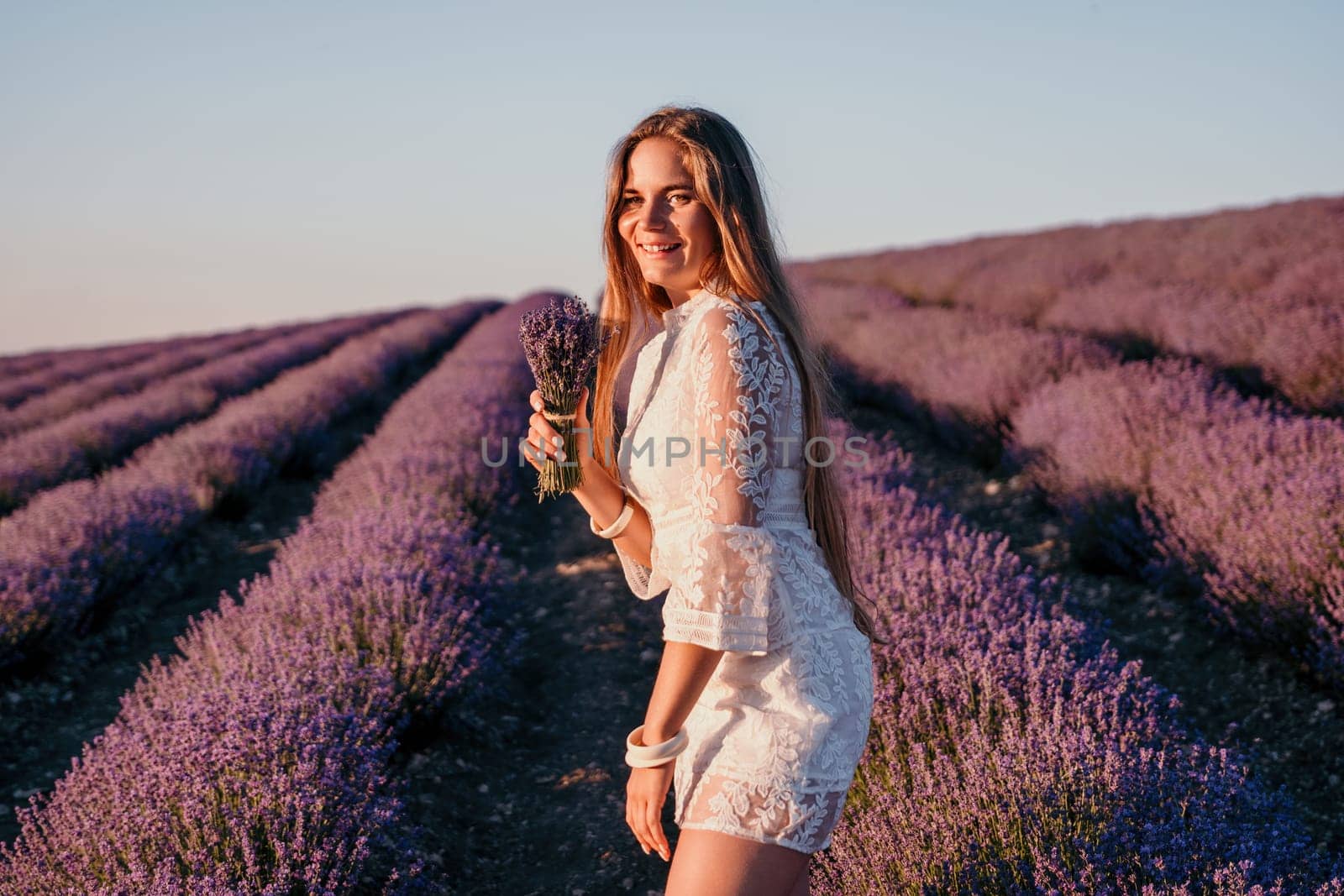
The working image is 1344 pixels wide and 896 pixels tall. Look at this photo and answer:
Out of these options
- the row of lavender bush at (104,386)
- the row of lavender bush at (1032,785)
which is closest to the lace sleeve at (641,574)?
the row of lavender bush at (1032,785)

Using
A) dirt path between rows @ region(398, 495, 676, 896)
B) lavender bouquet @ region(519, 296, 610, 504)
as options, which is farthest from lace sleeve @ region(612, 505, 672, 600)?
dirt path between rows @ region(398, 495, 676, 896)

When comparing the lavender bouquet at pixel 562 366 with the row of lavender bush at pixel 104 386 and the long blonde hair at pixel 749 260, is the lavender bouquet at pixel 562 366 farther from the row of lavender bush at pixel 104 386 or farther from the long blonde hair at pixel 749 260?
the row of lavender bush at pixel 104 386

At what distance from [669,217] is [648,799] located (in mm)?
906

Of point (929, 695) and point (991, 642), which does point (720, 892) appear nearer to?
point (929, 695)

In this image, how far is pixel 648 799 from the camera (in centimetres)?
132

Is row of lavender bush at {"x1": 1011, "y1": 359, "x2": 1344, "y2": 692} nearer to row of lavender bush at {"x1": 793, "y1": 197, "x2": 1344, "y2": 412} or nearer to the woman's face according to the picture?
row of lavender bush at {"x1": 793, "y1": 197, "x2": 1344, "y2": 412}

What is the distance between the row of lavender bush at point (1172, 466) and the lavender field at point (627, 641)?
0.08 feet

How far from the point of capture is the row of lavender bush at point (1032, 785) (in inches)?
70.5

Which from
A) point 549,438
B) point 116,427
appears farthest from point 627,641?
point 116,427

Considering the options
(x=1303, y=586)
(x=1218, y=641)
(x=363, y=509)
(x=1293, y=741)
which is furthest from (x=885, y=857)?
(x=363, y=509)

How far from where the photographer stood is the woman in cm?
126

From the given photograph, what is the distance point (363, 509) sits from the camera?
477 centimetres

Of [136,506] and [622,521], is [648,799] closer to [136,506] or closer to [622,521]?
[622,521]

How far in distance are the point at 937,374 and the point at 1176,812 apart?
5.72 metres
